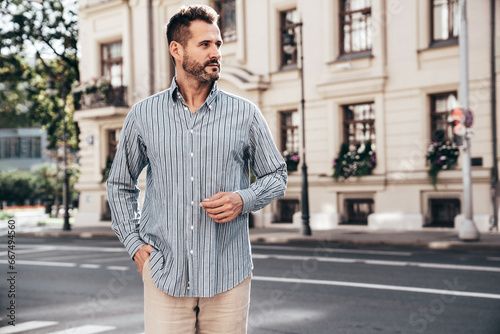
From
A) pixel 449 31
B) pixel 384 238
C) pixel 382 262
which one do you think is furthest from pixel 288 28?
pixel 382 262

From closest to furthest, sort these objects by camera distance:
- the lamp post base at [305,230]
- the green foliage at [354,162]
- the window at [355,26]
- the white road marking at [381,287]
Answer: the white road marking at [381,287] → the lamp post base at [305,230] → the green foliage at [354,162] → the window at [355,26]

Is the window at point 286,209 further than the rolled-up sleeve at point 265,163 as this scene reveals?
Yes

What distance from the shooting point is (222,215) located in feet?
8.11

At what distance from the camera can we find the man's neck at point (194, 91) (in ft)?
8.87

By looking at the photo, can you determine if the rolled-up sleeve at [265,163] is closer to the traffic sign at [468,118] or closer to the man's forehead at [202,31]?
the man's forehead at [202,31]

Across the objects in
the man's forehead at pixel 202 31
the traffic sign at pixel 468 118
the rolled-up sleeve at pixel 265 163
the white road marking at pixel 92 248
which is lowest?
the white road marking at pixel 92 248

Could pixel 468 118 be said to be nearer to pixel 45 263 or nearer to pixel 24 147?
pixel 45 263

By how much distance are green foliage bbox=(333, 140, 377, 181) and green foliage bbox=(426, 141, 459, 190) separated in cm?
198

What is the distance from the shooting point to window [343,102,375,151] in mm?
20359

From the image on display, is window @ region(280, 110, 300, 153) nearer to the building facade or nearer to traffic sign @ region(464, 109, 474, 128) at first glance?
traffic sign @ region(464, 109, 474, 128)

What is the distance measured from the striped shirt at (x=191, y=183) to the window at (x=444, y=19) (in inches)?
676

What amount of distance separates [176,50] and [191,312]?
1090 millimetres

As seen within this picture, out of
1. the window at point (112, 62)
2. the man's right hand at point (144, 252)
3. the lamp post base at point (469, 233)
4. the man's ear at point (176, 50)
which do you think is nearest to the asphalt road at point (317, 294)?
the lamp post base at point (469, 233)

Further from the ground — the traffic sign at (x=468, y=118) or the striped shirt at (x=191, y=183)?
the traffic sign at (x=468, y=118)
